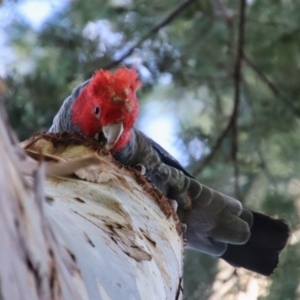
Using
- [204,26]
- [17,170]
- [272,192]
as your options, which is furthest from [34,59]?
[17,170]

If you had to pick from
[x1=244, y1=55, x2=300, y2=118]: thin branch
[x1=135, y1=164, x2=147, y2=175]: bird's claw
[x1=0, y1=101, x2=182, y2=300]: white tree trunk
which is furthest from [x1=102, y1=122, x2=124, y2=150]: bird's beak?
[x1=244, y1=55, x2=300, y2=118]: thin branch

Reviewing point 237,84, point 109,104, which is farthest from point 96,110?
point 237,84

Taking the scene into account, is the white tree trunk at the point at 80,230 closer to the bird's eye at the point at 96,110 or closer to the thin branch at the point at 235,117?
the bird's eye at the point at 96,110

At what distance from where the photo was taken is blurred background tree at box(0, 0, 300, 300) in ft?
9.36

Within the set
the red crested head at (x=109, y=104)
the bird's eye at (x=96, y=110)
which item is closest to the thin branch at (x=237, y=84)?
the red crested head at (x=109, y=104)

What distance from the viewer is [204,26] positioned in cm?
292

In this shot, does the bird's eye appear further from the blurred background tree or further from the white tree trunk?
the blurred background tree

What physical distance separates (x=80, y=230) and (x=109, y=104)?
0.98m

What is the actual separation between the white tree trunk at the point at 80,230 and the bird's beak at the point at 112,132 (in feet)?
1.30

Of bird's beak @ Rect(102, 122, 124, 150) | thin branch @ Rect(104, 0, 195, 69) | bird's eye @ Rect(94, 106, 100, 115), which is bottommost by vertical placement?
bird's beak @ Rect(102, 122, 124, 150)

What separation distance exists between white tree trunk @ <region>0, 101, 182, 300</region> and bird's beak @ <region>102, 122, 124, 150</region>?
1.30ft

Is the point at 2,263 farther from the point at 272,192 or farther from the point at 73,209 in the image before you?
Result: the point at 272,192

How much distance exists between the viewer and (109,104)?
6.36 feet

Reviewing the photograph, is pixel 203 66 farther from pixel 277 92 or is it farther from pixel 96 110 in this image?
pixel 96 110
